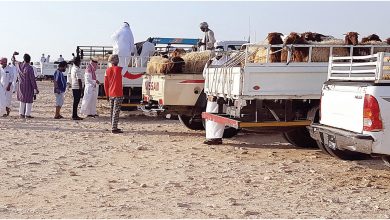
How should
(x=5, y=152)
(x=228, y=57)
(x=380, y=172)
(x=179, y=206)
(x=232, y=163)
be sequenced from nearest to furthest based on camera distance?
(x=179, y=206)
(x=380, y=172)
(x=232, y=163)
(x=5, y=152)
(x=228, y=57)

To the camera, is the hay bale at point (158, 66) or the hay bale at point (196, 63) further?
the hay bale at point (158, 66)

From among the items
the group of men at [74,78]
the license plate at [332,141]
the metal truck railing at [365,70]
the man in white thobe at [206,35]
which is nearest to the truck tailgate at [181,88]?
the group of men at [74,78]

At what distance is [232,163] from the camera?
337 inches

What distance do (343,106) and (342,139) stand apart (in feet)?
1.54

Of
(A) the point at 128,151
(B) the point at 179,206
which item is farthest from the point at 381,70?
(A) the point at 128,151

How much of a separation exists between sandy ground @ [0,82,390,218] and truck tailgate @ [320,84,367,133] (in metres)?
0.74

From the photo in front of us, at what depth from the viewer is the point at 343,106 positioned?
7.15 metres

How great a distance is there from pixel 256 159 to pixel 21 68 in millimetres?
9216

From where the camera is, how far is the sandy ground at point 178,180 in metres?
5.69

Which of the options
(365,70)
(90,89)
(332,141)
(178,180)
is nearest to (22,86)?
(90,89)

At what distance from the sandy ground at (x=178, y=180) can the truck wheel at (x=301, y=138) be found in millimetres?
208

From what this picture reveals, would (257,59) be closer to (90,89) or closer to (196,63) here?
(196,63)

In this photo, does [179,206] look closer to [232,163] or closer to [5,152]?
[232,163]

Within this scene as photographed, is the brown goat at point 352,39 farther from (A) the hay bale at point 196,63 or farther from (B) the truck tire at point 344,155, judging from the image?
(A) the hay bale at point 196,63
